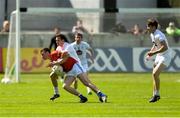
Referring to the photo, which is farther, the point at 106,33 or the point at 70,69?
the point at 106,33

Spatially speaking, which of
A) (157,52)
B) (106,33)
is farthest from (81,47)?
(106,33)

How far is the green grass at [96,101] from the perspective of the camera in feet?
57.2

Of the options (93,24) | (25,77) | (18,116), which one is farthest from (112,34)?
(18,116)

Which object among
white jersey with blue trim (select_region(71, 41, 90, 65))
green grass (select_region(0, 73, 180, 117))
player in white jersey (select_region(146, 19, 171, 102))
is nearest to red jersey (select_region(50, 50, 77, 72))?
green grass (select_region(0, 73, 180, 117))

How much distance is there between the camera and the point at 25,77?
34.9 metres

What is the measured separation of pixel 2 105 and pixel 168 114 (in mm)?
4403

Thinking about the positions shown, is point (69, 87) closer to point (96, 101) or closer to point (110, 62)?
point (96, 101)

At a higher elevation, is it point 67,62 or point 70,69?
point 67,62

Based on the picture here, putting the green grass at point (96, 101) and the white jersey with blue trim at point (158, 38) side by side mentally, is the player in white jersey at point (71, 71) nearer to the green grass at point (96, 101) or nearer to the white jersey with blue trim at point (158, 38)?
the green grass at point (96, 101)

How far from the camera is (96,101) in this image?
2120 centimetres

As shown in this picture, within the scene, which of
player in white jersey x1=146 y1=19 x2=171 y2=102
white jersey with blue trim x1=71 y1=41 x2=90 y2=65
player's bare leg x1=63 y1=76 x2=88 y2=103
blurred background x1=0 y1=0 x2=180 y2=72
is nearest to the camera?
player's bare leg x1=63 y1=76 x2=88 y2=103

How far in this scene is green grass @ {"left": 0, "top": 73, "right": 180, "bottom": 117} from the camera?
17.4 meters

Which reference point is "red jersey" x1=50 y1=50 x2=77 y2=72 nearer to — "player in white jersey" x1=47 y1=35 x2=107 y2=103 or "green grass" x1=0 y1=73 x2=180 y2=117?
"player in white jersey" x1=47 y1=35 x2=107 y2=103

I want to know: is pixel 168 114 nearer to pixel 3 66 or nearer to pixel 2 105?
pixel 2 105
